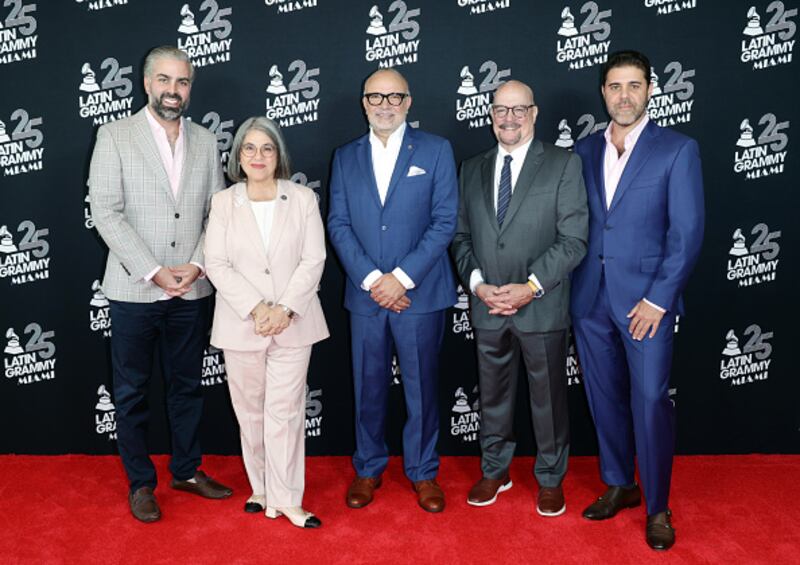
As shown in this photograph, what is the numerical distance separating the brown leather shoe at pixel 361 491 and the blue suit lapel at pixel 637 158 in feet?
5.77

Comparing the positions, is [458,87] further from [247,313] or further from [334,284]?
[247,313]

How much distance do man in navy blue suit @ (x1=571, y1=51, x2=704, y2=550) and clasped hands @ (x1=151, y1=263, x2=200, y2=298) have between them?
5.83 feet

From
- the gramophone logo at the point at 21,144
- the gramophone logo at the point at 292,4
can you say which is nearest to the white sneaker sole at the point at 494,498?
the gramophone logo at the point at 292,4

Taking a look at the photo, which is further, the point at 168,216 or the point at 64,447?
the point at 64,447

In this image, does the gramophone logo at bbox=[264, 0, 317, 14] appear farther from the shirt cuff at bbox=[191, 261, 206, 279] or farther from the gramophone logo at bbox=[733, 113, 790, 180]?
the gramophone logo at bbox=[733, 113, 790, 180]

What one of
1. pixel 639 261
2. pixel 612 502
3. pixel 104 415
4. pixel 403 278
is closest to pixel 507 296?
pixel 403 278

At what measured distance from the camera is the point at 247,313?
3.19m

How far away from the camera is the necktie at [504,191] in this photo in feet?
11.1

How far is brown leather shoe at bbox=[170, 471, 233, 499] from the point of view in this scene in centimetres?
365

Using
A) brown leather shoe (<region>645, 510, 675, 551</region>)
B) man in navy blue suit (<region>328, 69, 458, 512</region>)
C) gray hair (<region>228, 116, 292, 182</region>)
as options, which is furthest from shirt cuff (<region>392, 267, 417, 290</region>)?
brown leather shoe (<region>645, 510, 675, 551</region>)

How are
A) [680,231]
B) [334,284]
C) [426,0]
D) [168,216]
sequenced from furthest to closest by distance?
[334,284] → [426,0] → [168,216] → [680,231]

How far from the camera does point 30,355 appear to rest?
4211mm

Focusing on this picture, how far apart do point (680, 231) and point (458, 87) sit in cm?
149

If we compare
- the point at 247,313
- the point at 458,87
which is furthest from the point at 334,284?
the point at 458,87
